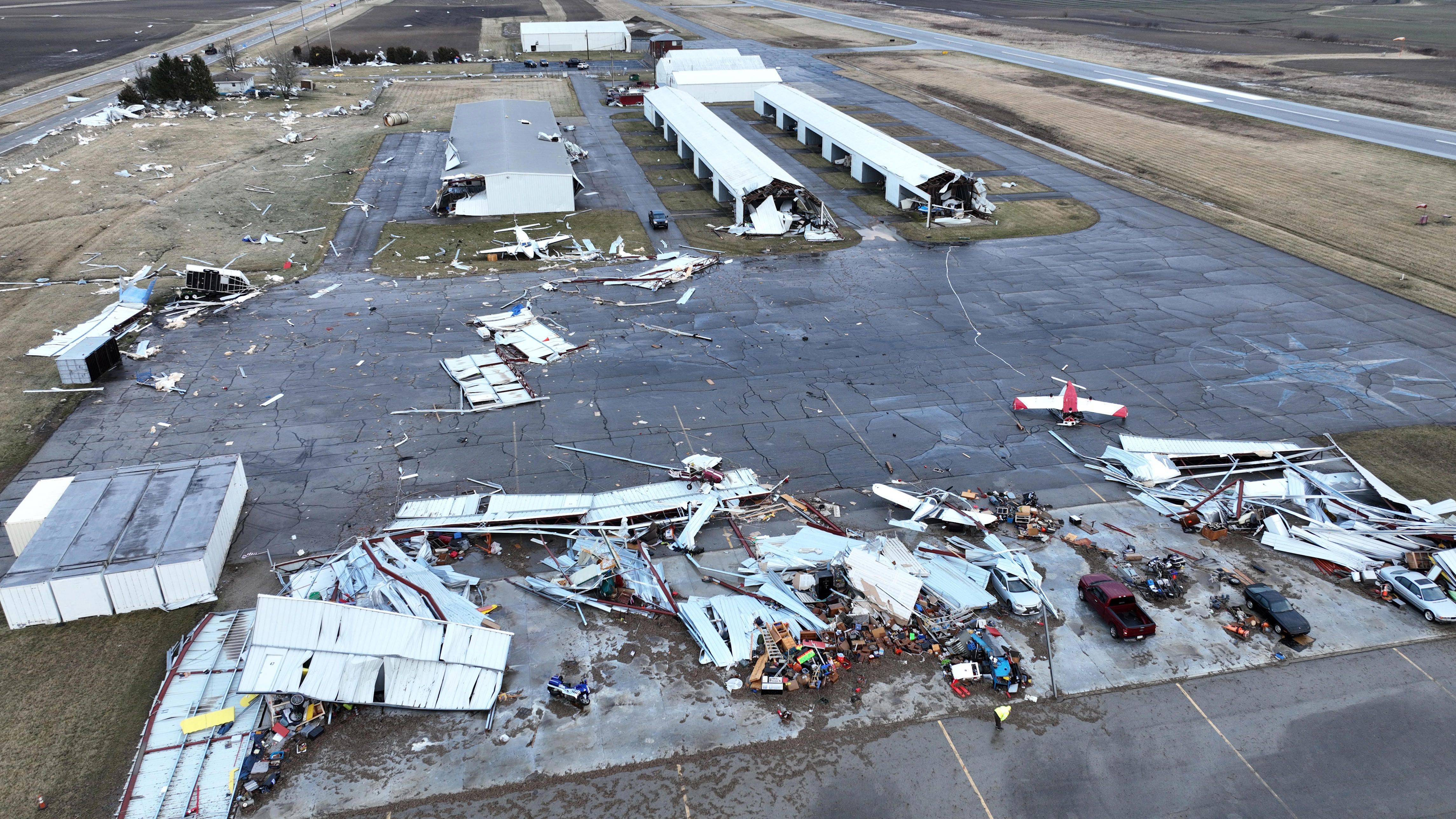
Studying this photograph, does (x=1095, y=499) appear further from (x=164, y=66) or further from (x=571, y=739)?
(x=164, y=66)

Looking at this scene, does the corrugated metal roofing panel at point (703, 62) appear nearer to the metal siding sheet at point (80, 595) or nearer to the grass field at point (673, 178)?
the grass field at point (673, 178)

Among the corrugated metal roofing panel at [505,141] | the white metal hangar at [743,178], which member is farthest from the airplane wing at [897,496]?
the corrugated metal roofing panel at [505,141]

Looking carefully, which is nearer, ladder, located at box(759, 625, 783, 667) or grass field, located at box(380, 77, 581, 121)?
ladder, located at box(759, 625, 783, 667)

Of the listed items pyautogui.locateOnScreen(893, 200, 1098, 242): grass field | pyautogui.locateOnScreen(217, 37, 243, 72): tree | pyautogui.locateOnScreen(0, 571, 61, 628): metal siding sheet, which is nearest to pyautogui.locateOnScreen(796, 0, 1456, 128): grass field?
Answer: pyautogui.locateOnScreen(893, 200, 1098, 242): grass field

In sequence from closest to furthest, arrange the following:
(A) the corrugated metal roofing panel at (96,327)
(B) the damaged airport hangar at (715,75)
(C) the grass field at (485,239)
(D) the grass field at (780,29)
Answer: (A) the corrugated metal roofing panel at (96,327) → (C) the grass field at (485,239) → (B) the damaged airport hangar at (715,75) → (D) the grass field at (780,29)

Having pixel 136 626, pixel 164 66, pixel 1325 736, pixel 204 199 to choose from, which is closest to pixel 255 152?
pixel 204 199

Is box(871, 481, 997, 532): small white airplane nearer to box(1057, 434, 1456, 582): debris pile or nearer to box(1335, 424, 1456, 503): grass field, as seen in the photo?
box(1057, 434, 1456, 582): debris pile

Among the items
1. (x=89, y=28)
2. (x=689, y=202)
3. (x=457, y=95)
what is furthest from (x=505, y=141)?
(x=89, y=28)
